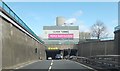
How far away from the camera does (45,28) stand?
161875 mm

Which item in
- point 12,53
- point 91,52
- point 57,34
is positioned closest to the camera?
point 12,53

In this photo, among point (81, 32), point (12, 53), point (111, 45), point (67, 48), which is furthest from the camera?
point (81, 32)

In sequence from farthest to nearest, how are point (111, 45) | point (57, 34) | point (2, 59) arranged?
1. point (57, 34)
2. point (111, 45)
3. point (2, 59)

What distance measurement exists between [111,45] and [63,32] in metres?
104

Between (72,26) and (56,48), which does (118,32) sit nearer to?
(56,48)

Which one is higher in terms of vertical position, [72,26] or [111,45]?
[72,26]

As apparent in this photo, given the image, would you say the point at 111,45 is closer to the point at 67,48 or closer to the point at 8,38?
the point at 8,38

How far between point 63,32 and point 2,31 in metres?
137

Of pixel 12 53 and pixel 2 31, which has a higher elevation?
pixel 2 31

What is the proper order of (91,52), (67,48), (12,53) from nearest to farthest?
1. (12,53)
2. (91,52)
3. (67,48)

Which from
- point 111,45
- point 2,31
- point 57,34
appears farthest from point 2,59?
point 57,34

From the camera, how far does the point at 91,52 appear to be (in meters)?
74.1

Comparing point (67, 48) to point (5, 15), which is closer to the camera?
point (5, 15)

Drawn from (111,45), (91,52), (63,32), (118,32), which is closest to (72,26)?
(63,32)
